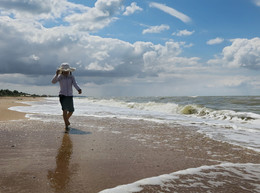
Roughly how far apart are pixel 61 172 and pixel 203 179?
1.79m

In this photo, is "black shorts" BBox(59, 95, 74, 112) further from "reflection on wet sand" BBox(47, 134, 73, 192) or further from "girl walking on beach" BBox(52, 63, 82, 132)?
"reflection on wet sand" BBox(47, 134, 73, 192)

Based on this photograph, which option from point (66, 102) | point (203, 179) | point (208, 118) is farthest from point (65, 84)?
point (208, 118)

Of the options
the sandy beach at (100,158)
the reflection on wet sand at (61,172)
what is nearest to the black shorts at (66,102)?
the sandy beach at (100,158)

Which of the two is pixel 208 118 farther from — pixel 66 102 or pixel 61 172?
pixel 61 172

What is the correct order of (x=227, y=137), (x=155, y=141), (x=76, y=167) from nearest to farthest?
(x=76, y=167) → (x=155, y=141) → (x=227, y=137)

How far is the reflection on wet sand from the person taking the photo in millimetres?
2675

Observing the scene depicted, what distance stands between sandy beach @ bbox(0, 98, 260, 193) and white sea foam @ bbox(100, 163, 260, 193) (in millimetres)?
38

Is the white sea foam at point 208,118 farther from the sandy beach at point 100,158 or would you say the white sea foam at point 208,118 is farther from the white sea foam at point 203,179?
the white sea foam at point 203,179

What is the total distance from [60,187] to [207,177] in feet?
5.91

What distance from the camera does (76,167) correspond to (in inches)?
132

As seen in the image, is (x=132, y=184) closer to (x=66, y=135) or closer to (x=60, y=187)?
(x=60, y=187)

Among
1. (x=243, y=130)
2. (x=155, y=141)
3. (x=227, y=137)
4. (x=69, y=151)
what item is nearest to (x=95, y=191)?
(x=69, y=151)

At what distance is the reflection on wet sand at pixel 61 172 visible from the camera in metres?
2.67

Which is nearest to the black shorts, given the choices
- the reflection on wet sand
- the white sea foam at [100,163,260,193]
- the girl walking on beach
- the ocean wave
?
the girl walking on beach
